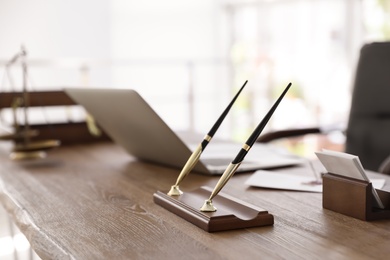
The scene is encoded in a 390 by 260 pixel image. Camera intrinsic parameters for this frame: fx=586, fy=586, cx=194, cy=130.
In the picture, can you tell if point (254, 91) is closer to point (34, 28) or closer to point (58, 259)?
point (34, 28)

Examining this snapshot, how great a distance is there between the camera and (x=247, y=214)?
82cm

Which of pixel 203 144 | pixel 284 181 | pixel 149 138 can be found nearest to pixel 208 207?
pixel 203 144

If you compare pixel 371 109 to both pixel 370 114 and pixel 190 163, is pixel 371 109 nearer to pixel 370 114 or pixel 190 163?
pixel 370 114

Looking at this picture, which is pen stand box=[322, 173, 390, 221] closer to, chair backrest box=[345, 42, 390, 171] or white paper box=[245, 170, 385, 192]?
white paper box=[245, 170, 385, 192]

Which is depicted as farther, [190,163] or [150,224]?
[190,163]

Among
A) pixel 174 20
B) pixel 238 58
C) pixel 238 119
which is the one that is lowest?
pixel 238 119

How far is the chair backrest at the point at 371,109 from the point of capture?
1.78 m

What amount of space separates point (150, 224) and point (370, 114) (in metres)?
1.16

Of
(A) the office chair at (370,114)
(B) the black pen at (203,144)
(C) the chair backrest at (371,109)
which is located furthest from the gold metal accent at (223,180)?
(C) the chair backrest at (371,109)

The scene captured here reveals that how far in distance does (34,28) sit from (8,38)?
0.92 ft

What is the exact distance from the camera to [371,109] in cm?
180

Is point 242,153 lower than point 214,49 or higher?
higher

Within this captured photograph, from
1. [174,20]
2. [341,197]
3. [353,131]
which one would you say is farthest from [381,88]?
[174,20]

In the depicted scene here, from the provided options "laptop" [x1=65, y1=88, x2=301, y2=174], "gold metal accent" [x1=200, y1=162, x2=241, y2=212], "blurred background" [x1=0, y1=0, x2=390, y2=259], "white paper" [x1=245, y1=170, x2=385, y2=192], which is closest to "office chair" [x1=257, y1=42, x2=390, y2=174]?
"laptop" [x1=65, y1=88, x2=301, y2=174]
